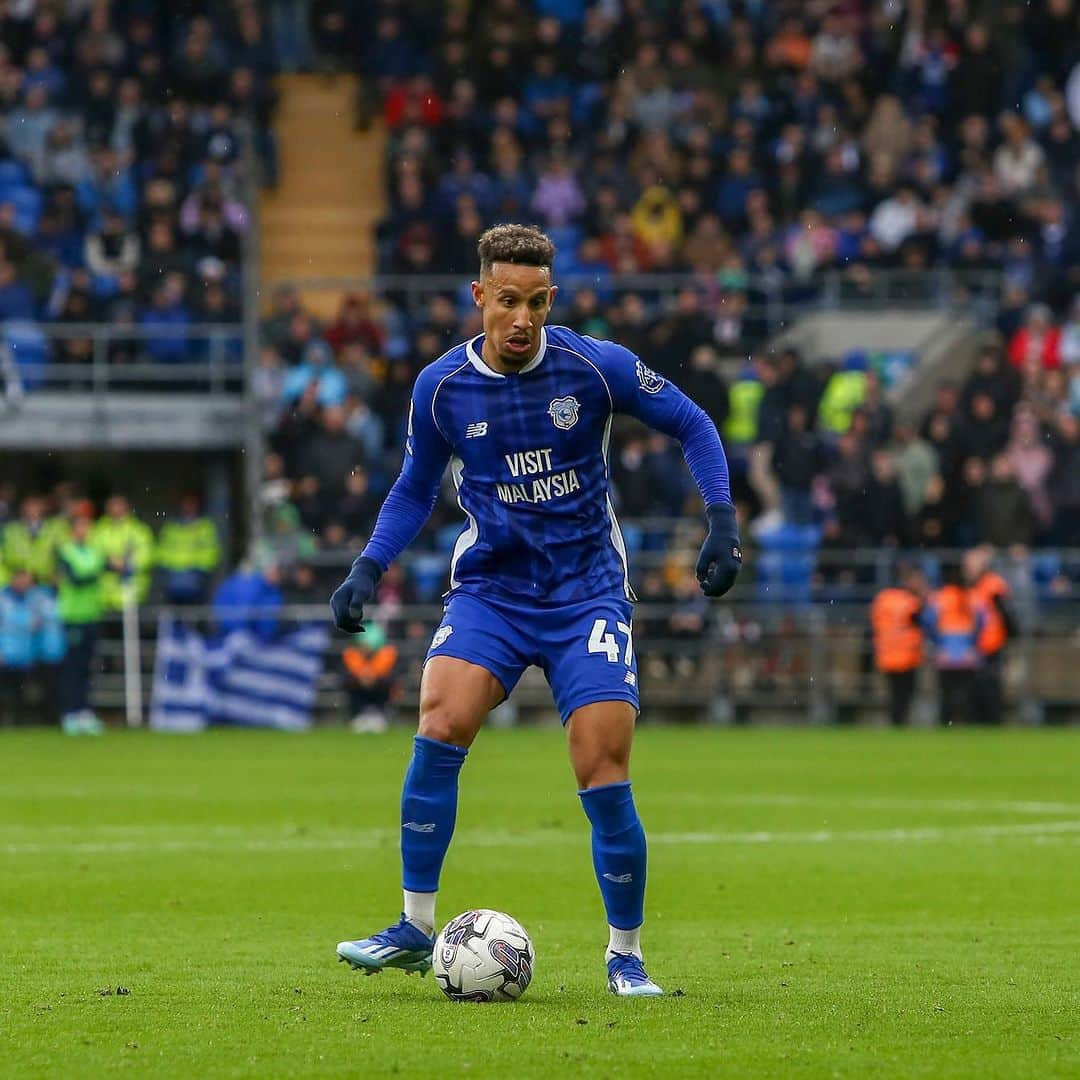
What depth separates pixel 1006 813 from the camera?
13523 millimetres

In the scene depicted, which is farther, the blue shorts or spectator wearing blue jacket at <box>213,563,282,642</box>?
spectator wearing blue jacket at <box>213,563,282,642</box>

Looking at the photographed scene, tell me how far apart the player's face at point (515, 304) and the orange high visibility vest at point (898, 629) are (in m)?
15.4

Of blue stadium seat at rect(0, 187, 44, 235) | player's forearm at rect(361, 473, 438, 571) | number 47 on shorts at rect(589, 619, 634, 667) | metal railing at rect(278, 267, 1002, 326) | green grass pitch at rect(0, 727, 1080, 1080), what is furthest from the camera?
blue stadium seat at rect(0, 187, 44, 235)

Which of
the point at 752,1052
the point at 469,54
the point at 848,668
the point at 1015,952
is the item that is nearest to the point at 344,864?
the point at 1015,952

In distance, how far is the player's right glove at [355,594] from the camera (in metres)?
6.94

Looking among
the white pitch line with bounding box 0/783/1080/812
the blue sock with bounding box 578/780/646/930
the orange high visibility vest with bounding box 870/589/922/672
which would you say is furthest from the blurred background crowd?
the blue sock with bounding box 578/780/646/930

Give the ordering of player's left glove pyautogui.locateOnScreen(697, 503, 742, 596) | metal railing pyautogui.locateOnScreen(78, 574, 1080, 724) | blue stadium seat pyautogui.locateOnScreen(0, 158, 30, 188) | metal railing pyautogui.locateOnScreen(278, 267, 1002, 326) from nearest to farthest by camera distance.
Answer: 1. player's left glove pyautogui.locateOnScreen(697, 503, 742, 596)
2. metal railing pyautogui.locateOnScreen(78, 574, 1080, 724)
3. metal railing pyautogui.locateOnScreen(278, 267, 1002, 326)
4. blue stadium seat pyautogui.locateOnScreen(0, 158, 30, 188)

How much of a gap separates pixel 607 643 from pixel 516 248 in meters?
1.18

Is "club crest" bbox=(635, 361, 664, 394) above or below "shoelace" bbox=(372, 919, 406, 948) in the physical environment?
above

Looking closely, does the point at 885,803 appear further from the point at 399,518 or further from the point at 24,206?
the point at 24,206

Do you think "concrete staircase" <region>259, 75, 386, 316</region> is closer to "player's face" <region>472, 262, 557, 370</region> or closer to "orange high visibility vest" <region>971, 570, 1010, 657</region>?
"orange high visibility vest" <region>971, 570, 1010, 657</region>

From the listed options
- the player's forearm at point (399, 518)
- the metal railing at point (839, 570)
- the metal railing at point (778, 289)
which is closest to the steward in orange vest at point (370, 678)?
the metal railing at point (839, 570)

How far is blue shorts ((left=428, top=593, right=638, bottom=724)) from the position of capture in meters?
6.88

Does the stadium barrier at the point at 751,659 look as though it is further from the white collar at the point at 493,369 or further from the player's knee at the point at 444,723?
the player's knee at the point at 444,723
